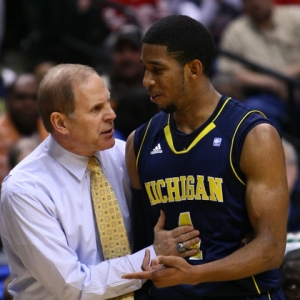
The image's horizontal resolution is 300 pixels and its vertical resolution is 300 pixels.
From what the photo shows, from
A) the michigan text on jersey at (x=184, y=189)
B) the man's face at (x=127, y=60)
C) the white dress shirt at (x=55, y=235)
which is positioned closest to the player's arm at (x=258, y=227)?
the michigan text on jersey at (x=184, y=189)

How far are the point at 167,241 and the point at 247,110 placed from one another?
25.1 inches

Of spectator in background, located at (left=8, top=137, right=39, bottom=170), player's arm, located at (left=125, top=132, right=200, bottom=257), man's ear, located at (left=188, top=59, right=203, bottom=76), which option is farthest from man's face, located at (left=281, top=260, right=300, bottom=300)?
spectator in background, located at (left=8, top=137, right=39, bottom=170)

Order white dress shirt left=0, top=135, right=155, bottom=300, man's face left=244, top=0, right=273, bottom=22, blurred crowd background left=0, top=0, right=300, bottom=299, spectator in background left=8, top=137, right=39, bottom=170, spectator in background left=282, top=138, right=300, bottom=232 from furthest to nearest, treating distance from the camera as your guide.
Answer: man's face left=244, top=0, right=273, bottom=22, blurred crowd background left=0, top=0, right=300, bottom=299, spectator in background left=282, top=138, right=300, bottom=232, spectator in background left=8, top=137, right=39, bottom=170, white dress shirt left=0, top=135, right=155, bottom=300

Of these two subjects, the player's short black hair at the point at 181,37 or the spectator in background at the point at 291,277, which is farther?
the spectator in background at the point at 291,277

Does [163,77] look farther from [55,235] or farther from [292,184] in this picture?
[292,184]

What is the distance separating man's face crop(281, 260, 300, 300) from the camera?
383cm

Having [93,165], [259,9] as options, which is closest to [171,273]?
[93,165]

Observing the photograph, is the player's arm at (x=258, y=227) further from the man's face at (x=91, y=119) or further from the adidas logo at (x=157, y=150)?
the man's face at (x=91, y=119)

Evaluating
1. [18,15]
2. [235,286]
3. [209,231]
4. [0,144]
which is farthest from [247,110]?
[18,15]

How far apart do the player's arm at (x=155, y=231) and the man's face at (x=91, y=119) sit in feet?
0.57

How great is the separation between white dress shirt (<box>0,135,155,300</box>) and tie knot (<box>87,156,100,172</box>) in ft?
0.11

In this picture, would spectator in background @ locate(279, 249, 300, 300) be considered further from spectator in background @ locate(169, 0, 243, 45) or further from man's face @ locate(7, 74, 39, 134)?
spectator in background @ locate(169, 0, 243, 45)

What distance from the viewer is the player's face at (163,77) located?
124 inches

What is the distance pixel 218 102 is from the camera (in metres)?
3.27
